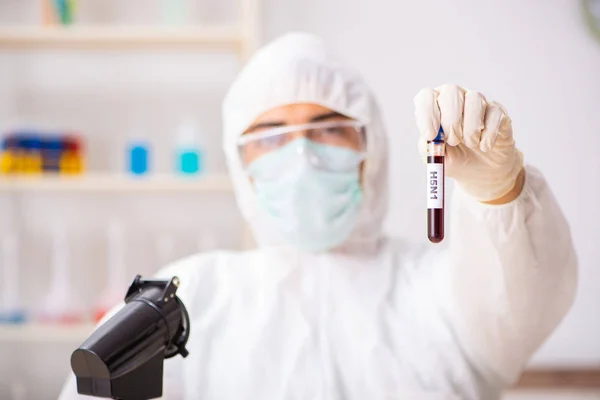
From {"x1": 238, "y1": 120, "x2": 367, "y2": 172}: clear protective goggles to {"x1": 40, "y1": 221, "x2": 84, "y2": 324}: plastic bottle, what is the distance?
935 mm

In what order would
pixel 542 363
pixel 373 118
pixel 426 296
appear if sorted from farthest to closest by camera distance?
pixel 542 363 < pixel 373 118 < pixel 426 296

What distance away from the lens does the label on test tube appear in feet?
2.55

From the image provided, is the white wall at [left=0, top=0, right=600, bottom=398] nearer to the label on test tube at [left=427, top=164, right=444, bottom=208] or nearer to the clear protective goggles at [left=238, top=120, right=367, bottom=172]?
the clear protective goggles at [left=238, top=120, right=367, bottom=172]

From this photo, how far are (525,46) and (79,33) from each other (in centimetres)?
122

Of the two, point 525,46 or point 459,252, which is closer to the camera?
point 459,252

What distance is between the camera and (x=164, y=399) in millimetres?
1109

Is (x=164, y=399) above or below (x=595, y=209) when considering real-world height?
below

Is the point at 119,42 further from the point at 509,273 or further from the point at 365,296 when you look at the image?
the point at 509,273

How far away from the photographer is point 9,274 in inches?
82.0

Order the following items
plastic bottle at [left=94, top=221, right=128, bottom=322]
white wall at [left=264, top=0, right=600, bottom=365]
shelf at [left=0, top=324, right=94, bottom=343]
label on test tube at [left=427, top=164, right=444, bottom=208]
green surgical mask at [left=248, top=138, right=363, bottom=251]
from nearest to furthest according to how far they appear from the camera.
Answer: label on test tube at [left=427, top=164, right=444, bottom=208], green surgical mask at [left=248, top=138, right=363, bottom=251], white wall at [left=264, top=0, right=600, bottom=365], shelf at [left=0, top=324, right=94, bottom=343], plastic bottle at [left=94, top=221, right=128, bottom=322]

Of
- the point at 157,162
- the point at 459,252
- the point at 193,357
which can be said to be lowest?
the point at 193,357

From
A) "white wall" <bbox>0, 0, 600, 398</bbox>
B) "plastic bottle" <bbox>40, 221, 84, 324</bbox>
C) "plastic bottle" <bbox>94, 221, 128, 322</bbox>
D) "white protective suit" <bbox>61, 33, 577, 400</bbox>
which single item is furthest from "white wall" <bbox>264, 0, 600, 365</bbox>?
"plastic bottle" <bbox>40, 221, 84, 324</bbox>

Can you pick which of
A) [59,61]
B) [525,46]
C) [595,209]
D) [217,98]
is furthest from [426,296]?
[59,61]

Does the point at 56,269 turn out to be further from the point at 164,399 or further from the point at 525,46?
the point at 525,46
